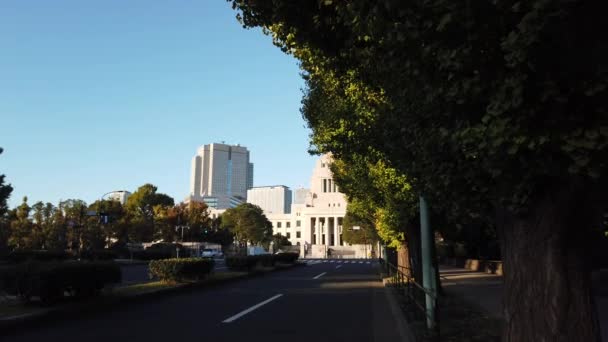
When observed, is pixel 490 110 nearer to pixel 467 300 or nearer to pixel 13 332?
pixel 13 332

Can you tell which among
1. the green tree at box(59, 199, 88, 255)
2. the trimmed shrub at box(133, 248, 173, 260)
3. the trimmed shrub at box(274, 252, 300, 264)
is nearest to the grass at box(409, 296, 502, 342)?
the trimmed shrub at box(274, 252, 300, 264)

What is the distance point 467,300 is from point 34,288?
38.8 feet

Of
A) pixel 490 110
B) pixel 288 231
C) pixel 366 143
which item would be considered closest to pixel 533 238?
pixel 490 110

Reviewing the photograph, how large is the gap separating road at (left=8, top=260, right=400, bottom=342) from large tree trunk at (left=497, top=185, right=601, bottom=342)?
4915 mm

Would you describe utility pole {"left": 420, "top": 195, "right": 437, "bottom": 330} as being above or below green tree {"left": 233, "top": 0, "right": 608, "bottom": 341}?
below

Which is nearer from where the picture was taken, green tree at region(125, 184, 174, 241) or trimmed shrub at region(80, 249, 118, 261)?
trimmed shrub at region(80, 249, 118, 261)

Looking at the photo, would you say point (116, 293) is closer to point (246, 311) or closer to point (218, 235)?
point (246, 311)

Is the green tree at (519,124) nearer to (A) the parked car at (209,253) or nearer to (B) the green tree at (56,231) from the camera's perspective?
(B) the green tree at (56,231)

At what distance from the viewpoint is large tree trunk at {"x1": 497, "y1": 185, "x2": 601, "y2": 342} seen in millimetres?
4441

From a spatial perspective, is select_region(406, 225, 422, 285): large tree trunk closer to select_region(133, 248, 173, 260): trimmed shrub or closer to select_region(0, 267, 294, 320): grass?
select_region(0, 267, 294, 320): grass

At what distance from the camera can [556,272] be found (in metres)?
4.50

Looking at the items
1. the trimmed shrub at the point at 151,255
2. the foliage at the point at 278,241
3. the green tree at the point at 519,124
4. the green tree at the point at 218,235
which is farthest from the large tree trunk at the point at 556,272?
the foliage at the point at 278,241

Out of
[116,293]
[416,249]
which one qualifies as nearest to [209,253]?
[416,249]

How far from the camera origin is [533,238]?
15.2 ft
